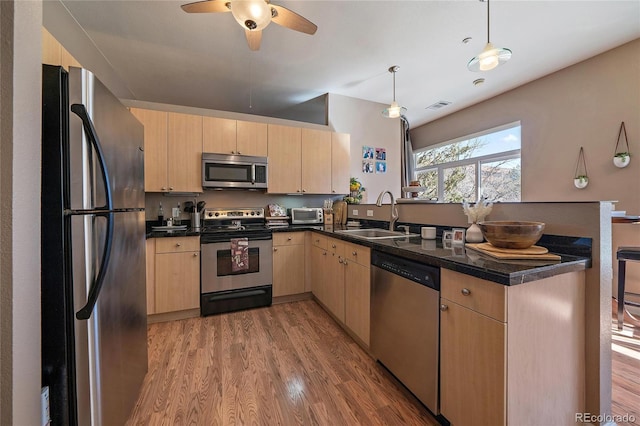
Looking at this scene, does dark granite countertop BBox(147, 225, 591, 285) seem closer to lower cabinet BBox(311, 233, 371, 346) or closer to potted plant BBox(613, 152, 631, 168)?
lower cabinet BBox(311, 233, 371, 346)

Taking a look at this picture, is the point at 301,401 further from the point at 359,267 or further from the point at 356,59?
→ the point at 356,59

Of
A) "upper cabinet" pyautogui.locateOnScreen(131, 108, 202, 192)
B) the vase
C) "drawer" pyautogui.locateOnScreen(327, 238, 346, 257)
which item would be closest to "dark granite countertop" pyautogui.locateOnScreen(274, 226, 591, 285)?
the vase

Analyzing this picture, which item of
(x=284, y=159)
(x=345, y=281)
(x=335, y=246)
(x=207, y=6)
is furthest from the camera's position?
(x=284, y=159)

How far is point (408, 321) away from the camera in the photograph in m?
1.43

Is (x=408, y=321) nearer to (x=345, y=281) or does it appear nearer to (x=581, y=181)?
(x=345, y=281)

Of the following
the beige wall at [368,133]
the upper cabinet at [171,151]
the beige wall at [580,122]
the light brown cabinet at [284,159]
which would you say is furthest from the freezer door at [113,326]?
the beige wall at [580,122]

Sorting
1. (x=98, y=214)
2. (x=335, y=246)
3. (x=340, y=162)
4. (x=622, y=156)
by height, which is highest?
(x=340, y=162)

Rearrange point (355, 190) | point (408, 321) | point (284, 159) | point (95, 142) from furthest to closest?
point (355, 190), point (284, 159), point (408, 321), point (95, 142)

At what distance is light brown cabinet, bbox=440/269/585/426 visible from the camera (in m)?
0.98

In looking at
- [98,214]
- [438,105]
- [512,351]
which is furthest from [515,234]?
[438,105]

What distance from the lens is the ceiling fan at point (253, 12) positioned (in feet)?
5.08

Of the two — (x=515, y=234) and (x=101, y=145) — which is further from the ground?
(x=101, y=145)

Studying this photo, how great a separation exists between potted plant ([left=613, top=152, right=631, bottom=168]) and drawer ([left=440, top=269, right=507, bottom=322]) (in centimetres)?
316

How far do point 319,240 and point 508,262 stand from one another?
1812 mm
